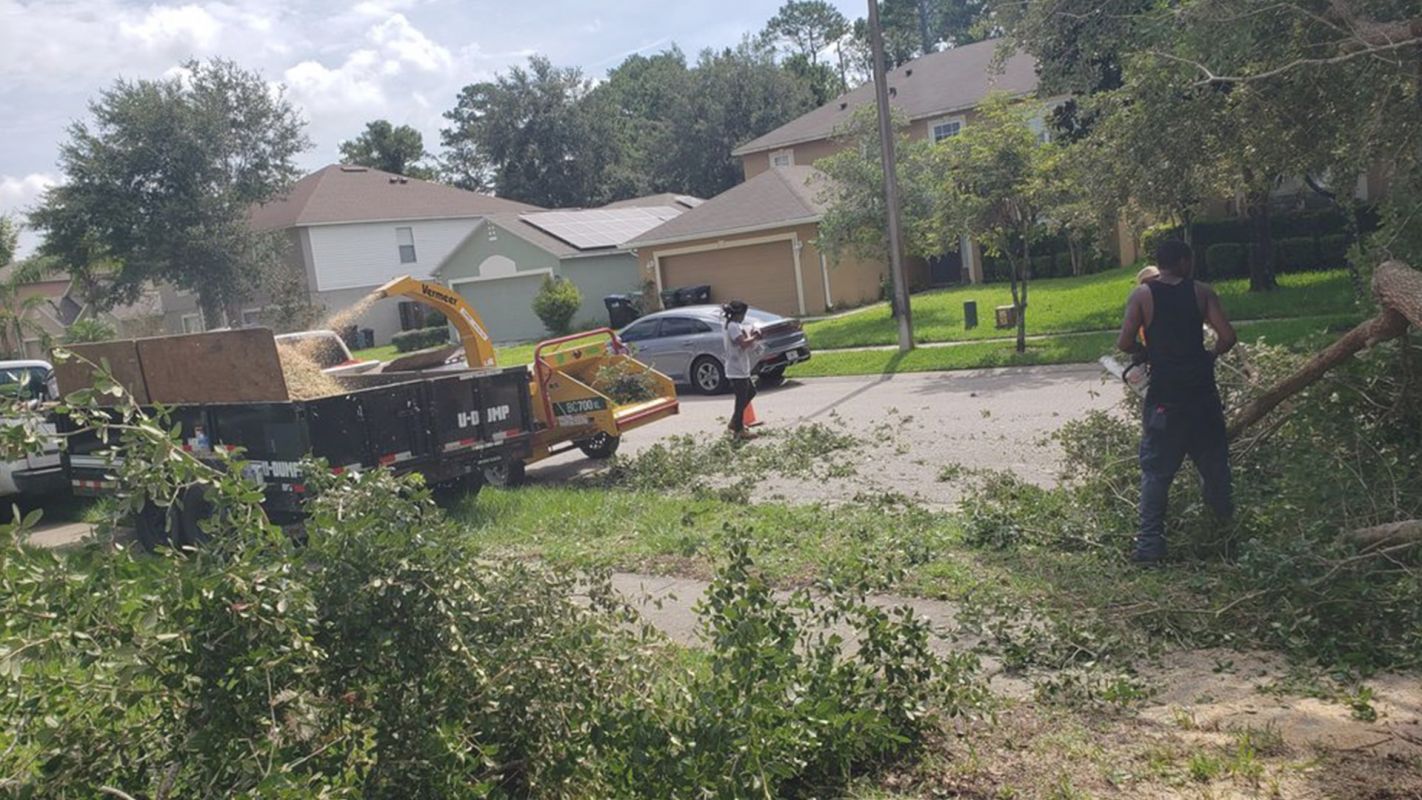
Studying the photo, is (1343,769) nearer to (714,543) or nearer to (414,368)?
(714,543)

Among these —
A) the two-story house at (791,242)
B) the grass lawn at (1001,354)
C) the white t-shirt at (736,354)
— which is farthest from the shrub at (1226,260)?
the white t-shirt at (736,354)

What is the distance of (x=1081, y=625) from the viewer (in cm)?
549

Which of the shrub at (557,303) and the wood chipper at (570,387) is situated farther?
the shrub at (557,303)

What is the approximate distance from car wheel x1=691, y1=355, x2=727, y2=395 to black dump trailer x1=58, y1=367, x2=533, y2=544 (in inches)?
324

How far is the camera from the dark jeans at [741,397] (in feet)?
43.9

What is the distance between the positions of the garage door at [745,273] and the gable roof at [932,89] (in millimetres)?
5559

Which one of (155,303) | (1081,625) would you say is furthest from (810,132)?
(1081,625)

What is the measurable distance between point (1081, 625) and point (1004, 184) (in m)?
13.7

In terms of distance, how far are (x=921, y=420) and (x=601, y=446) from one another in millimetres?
3962

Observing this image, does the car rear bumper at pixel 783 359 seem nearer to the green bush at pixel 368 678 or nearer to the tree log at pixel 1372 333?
the tree log at pixel 1372 333

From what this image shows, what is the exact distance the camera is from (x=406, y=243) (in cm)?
4616

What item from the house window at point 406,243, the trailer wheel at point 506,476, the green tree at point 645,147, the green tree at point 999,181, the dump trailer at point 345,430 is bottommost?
the trailer wheel at point 506,476

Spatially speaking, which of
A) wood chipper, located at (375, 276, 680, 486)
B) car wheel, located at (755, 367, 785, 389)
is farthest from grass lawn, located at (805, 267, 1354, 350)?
wood chipper, located at (375, 276, 680, 486)

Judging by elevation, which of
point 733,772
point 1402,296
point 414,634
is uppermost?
point 1402,296
